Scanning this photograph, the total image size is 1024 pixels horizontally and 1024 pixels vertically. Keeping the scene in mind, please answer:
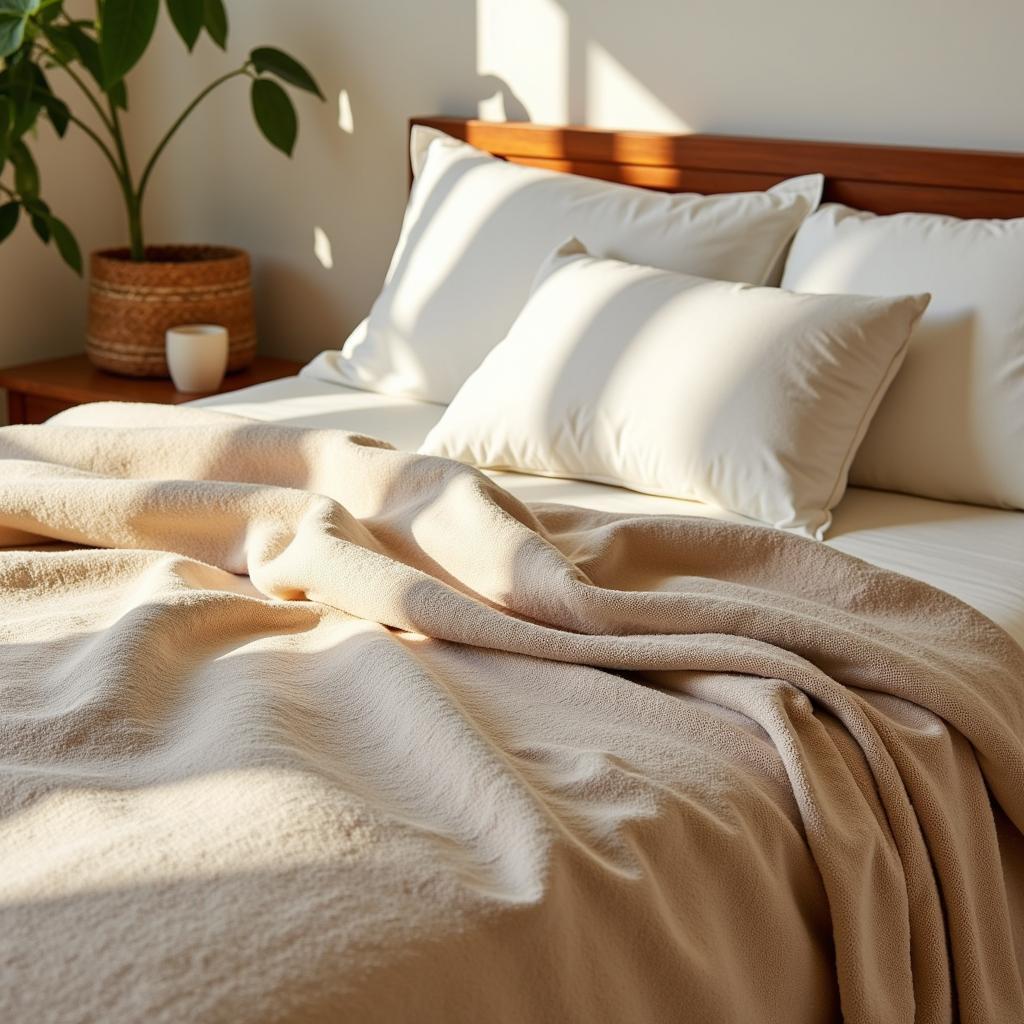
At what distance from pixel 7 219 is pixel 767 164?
158 cm

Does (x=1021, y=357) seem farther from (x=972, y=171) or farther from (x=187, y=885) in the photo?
(x=187, y=885)

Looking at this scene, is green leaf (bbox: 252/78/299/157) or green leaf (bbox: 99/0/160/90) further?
green leaf (bbox: 252/78/299/157)

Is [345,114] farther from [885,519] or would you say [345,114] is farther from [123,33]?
[885,519]

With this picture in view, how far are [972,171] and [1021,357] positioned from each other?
1.43ft

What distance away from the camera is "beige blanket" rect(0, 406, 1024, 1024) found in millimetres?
913

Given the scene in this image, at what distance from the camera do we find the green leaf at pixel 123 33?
2.75 meters

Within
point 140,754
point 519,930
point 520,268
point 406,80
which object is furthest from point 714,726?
point 406,80

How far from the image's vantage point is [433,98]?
2994 millimetres

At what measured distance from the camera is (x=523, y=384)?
218 centimetres

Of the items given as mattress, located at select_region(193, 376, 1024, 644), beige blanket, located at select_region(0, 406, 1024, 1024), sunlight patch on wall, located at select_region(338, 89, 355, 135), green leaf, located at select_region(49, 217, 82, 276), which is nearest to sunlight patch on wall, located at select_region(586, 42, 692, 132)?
sunlight patch on wall, located at select_region(338, 89, 355, 135)

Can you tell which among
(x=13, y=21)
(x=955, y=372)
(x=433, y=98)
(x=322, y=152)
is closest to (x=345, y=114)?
→ (x=322, y=152)

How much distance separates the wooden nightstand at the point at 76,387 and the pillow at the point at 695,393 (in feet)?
3.19

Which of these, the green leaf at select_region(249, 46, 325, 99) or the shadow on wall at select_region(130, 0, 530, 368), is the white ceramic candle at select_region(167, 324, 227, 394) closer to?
the shadow on wall at select_region(130, 0, 530, 368)

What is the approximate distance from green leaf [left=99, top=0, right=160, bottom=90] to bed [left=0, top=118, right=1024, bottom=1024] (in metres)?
1.13
